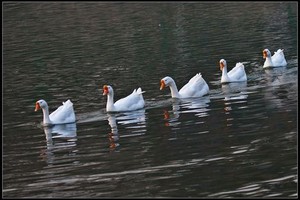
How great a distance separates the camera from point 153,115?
27.6 m

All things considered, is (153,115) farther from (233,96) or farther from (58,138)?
(233,96)

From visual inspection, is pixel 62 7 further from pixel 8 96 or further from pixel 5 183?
pixel 5 183

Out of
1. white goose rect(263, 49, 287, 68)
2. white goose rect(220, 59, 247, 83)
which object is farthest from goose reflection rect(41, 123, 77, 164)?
white goose rect(263, 49, 287, 68)

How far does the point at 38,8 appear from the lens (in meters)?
74.9

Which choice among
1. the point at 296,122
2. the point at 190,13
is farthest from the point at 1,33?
the point at 296,122

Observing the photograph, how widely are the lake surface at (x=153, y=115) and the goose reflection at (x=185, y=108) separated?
4 centimetres

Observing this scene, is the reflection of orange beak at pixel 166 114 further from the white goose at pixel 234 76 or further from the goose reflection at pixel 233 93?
the white goose at pixel 234 76

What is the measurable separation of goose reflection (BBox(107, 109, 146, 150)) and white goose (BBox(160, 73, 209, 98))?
237cm

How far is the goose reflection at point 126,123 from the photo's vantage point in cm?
2455

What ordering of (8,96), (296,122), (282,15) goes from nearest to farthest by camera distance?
(296,122) → (8,96) → (282,15)

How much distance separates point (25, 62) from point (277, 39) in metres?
13.3

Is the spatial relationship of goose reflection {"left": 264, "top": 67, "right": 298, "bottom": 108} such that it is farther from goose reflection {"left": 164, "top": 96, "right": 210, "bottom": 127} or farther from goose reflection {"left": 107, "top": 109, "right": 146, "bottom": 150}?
goose reflection {"left": 107, "top": 109, "right": 146, "bottom": 150}

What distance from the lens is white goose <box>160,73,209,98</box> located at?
3072 centimetres

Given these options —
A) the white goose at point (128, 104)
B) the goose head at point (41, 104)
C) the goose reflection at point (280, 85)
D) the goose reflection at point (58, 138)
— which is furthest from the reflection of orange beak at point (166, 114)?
the goose head at point (41, 104)
